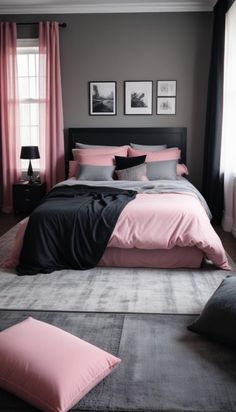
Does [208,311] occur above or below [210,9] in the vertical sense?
below

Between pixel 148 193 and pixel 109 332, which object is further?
pixel 148 193

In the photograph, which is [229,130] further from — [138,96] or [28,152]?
[28,152]

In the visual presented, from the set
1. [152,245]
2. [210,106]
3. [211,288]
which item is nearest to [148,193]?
[152,245]

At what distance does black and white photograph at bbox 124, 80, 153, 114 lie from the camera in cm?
565

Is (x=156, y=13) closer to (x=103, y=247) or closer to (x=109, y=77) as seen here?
(x=109, y=77)

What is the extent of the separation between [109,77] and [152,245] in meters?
3.14

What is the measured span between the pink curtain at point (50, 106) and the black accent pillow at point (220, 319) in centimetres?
413

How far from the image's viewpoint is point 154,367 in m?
1.68

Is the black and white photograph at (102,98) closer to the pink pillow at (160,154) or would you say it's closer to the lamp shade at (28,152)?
the pink pillow at (160,154)

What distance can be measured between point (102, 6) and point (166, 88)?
54.6 inches

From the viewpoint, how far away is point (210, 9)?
534 centimetres

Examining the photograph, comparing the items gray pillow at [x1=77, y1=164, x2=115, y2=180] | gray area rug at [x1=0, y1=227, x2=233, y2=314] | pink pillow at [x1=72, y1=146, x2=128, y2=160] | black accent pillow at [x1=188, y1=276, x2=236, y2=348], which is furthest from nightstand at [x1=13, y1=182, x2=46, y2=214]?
black accent pillow at [x1=188, y1=276, x2=236, y2=348]

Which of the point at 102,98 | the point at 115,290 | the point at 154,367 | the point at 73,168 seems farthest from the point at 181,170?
the point at 154,367

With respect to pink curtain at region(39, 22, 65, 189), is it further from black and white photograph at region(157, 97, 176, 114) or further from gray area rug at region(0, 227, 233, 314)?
gray area rug at region(0, 227, 233, 314)
